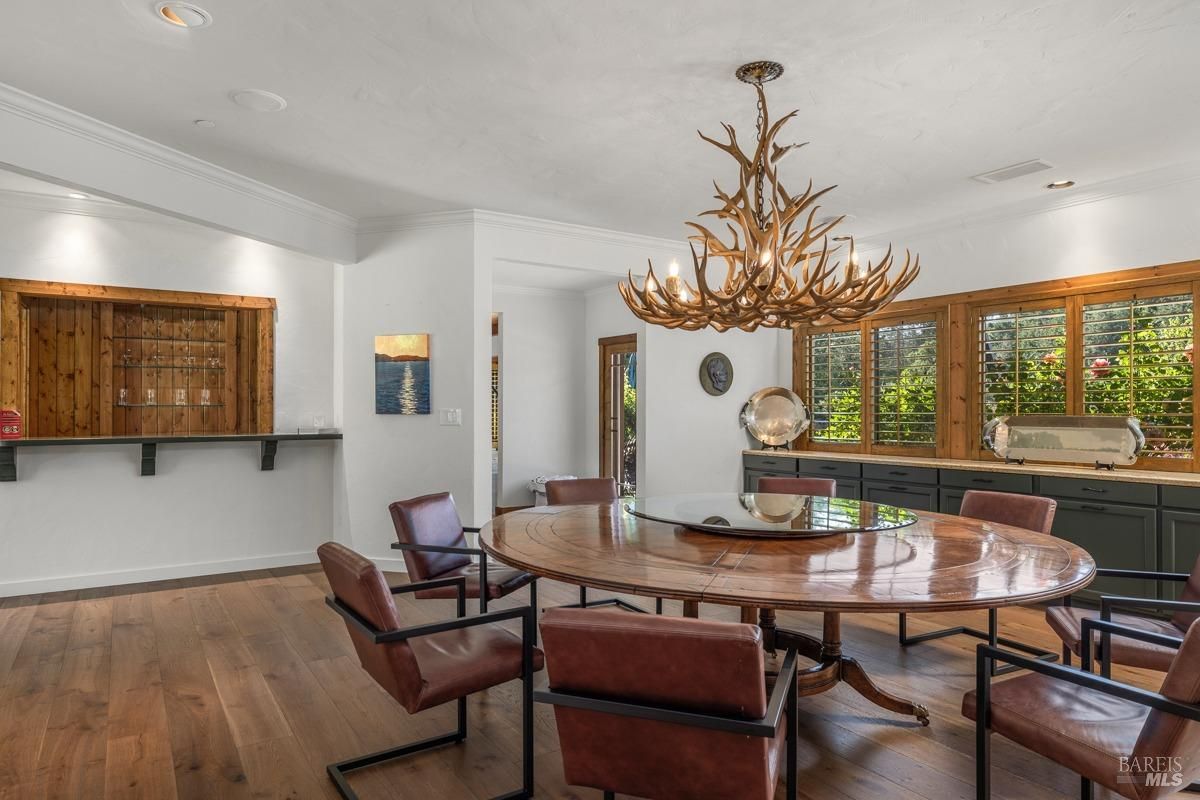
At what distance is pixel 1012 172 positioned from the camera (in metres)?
4.22

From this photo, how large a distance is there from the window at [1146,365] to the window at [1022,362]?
6.1 inches

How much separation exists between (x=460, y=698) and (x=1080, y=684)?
174cm

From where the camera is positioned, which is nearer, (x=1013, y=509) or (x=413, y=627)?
(x=413, y=627)

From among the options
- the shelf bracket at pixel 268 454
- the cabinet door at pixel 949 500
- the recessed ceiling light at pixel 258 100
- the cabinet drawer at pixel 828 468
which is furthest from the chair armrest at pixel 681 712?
the shelf bracket at pixel 268 454

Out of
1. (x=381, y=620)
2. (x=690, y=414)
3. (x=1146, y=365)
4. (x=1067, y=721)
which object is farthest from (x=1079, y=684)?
(x=690, y=414)

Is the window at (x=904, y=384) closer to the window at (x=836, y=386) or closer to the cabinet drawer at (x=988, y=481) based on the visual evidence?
the window at (x=836, y=386)

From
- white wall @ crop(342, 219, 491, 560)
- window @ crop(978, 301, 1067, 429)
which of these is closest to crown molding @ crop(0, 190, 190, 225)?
white wall @ crop(342, 219, 491, 560)

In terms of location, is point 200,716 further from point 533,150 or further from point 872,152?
point 872,152

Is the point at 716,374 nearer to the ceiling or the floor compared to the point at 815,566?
nearer to the ceiling

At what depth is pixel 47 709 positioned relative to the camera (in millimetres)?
2904

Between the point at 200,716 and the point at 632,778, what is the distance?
2.08 metres

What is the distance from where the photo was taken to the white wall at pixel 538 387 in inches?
305

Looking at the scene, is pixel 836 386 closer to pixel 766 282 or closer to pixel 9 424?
pixel 766 282

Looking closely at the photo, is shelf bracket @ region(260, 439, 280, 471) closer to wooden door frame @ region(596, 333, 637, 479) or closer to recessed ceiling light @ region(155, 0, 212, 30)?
recessed ceiling light @ region(155, 0, 212, 30)
